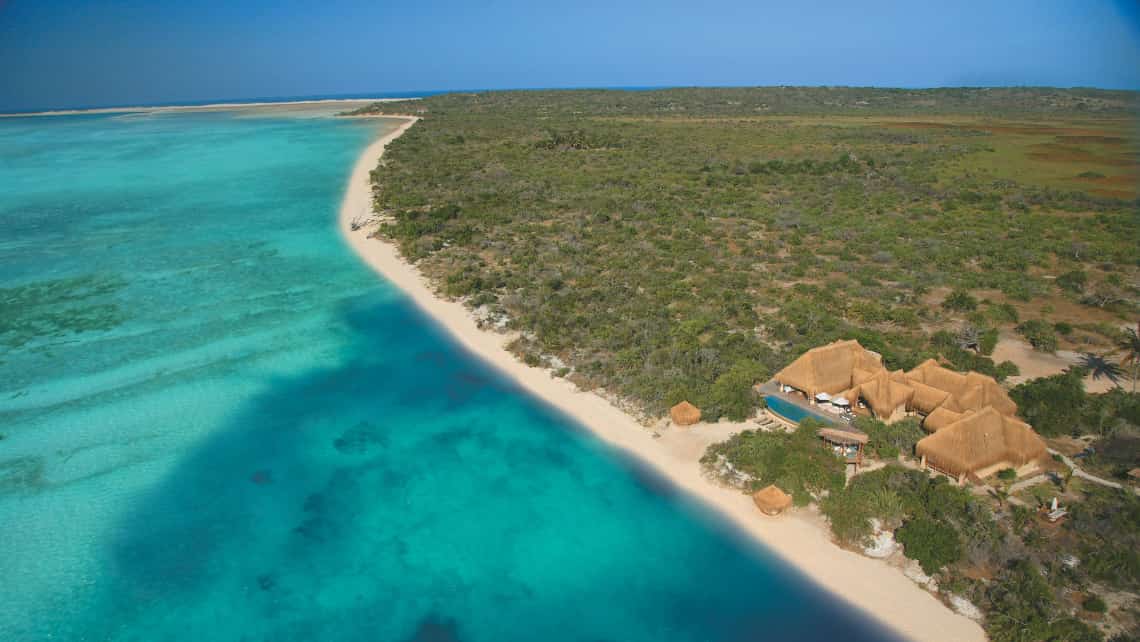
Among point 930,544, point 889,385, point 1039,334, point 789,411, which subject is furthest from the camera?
point 1039,334

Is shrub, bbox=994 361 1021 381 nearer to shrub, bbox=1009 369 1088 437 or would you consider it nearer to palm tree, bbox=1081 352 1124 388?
shrub, bbox=1009 369 1088 437

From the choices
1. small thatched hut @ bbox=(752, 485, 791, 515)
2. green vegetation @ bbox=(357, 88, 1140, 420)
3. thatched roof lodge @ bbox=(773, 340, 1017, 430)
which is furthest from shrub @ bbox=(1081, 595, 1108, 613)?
green vegetation @ bbox=(357, 88, 1140, 420)

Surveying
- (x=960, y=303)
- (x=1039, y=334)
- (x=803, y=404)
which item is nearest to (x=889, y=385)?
(x=803, y=404)

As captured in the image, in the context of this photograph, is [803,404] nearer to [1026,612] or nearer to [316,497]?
[1026,612]

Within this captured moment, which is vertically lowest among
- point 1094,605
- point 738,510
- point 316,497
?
point 316,497

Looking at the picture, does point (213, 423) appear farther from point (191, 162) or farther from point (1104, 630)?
point (191, 162)

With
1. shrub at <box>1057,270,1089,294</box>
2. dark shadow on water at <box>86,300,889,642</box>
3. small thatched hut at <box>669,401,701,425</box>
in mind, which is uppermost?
shrub at <box>1057,270,1089,294</box>

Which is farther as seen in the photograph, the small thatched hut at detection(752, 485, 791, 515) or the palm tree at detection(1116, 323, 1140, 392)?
the palm tree at detection(1116, 323, 1140, 392)

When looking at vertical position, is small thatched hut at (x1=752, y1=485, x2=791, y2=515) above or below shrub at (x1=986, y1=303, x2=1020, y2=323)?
below
